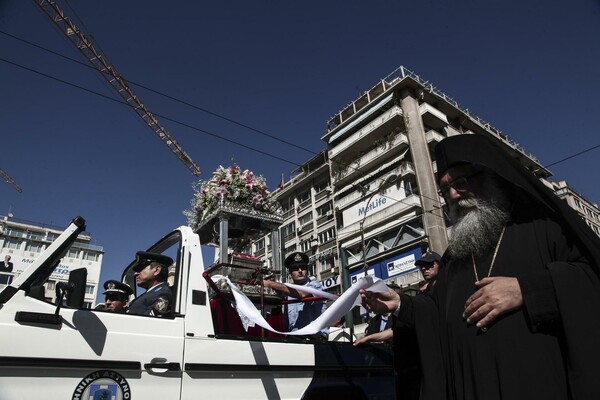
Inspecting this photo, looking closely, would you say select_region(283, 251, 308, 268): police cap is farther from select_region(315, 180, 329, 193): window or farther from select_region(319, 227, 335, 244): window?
select_region(315, 180, 329, 193): window

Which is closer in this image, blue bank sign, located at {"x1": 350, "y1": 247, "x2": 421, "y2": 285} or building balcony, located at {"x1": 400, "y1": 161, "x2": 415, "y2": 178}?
blue bank sign, located at {"x1": 350, "y1": 247, "x2": 421, "y2": 285}

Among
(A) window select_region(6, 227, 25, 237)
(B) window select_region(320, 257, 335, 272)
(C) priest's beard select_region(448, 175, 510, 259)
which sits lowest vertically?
(C) priest's beard select_region(448, 175, 510, 259)

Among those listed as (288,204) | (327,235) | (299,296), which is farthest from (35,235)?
(299,296)

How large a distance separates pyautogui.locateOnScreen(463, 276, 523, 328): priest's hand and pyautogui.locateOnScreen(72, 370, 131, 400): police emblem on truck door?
6.76 feet

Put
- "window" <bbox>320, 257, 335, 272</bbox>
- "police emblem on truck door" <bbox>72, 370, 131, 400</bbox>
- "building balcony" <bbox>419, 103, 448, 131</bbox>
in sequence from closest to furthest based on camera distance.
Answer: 1. "police emblem on truck door" <bbox>72, 370, 131, 400</bbox>
2. "building balcony" <bbox>419, 103, 448, 131</bbox>
3. "window" <bbox>320, 257, 335, 272</bbox>

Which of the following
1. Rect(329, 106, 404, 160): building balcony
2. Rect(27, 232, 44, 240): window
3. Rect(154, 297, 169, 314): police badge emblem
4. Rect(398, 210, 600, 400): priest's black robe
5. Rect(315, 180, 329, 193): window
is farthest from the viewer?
Rect(27, 232, 44, 240): window

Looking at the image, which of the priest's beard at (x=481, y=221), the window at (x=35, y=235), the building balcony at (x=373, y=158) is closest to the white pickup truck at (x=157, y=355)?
the priest's beard at (x=481, y=221)

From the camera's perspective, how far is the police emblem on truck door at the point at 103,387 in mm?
2117

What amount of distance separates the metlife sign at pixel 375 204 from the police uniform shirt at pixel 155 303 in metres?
25.7

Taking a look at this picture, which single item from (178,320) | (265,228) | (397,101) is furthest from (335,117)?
(178,320)

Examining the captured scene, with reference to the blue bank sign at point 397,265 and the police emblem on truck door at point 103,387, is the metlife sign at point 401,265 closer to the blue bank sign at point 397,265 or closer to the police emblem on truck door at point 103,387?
the blue bank sign at point 397,265

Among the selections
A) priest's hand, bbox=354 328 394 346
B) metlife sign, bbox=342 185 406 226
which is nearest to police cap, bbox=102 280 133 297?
priest's hand, bbox=354 328 394 346

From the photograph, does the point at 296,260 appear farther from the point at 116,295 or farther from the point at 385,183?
the point at 385,183

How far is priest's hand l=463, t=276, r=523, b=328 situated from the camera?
1.53 meters
